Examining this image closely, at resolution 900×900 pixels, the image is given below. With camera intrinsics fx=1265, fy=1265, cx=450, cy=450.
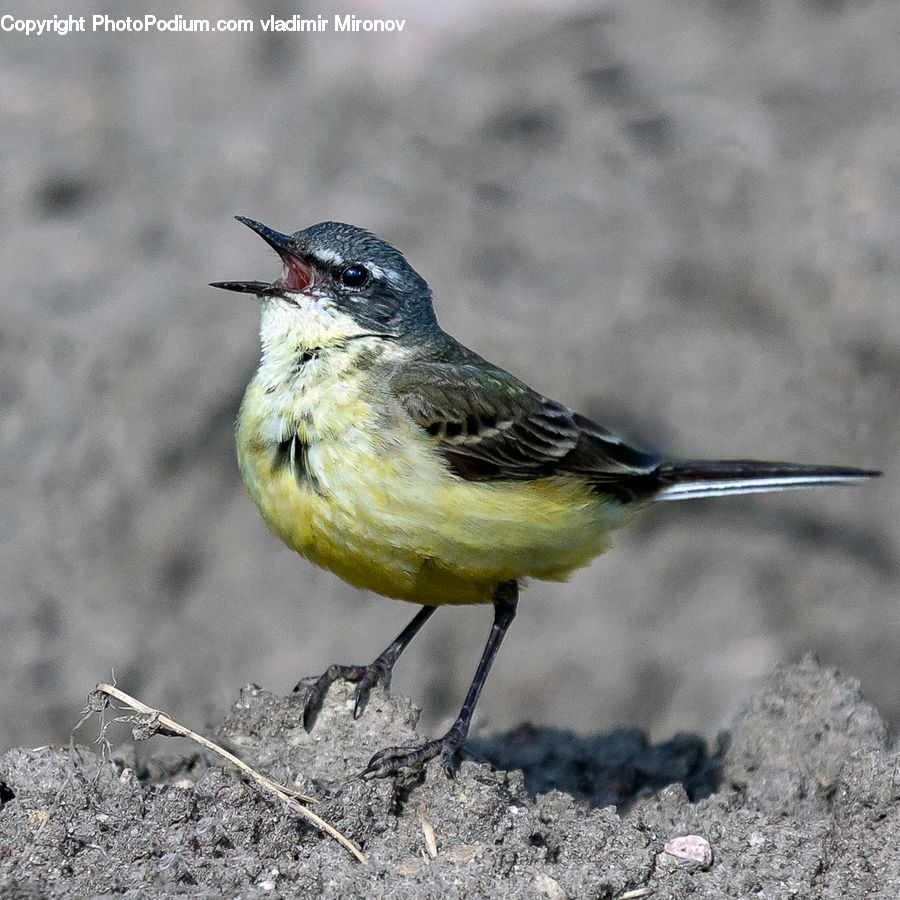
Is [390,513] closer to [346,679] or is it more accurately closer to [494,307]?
[346,679]

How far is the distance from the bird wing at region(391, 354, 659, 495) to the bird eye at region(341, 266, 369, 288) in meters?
0.51

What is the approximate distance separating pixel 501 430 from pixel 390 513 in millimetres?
1120

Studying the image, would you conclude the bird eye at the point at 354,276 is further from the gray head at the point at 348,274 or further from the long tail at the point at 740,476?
the long tail at the point at 740,476

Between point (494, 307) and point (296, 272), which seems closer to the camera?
point (296, 272)

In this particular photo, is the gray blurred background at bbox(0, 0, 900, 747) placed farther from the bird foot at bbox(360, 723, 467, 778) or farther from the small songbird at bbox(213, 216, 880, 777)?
the bird foot at bbox(360, 723, 467, 778)

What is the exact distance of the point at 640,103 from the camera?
11969 mm

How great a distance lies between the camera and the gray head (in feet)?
20.7

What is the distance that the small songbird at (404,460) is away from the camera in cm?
557

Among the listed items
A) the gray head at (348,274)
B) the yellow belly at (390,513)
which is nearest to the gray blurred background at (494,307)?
the yellow belly at (390,513)

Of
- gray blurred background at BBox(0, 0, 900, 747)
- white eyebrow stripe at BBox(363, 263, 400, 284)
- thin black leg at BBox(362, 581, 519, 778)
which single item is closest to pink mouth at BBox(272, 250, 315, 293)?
white eyebrow stripe at BBox(363, 263, 400, 284)

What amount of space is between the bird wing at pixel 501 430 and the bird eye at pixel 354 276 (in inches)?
20.0

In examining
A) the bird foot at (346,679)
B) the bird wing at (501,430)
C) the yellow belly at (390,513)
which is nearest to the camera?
the yellow belly at (390,513)

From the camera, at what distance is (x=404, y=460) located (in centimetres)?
566

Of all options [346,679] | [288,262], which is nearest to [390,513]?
[346,679]
